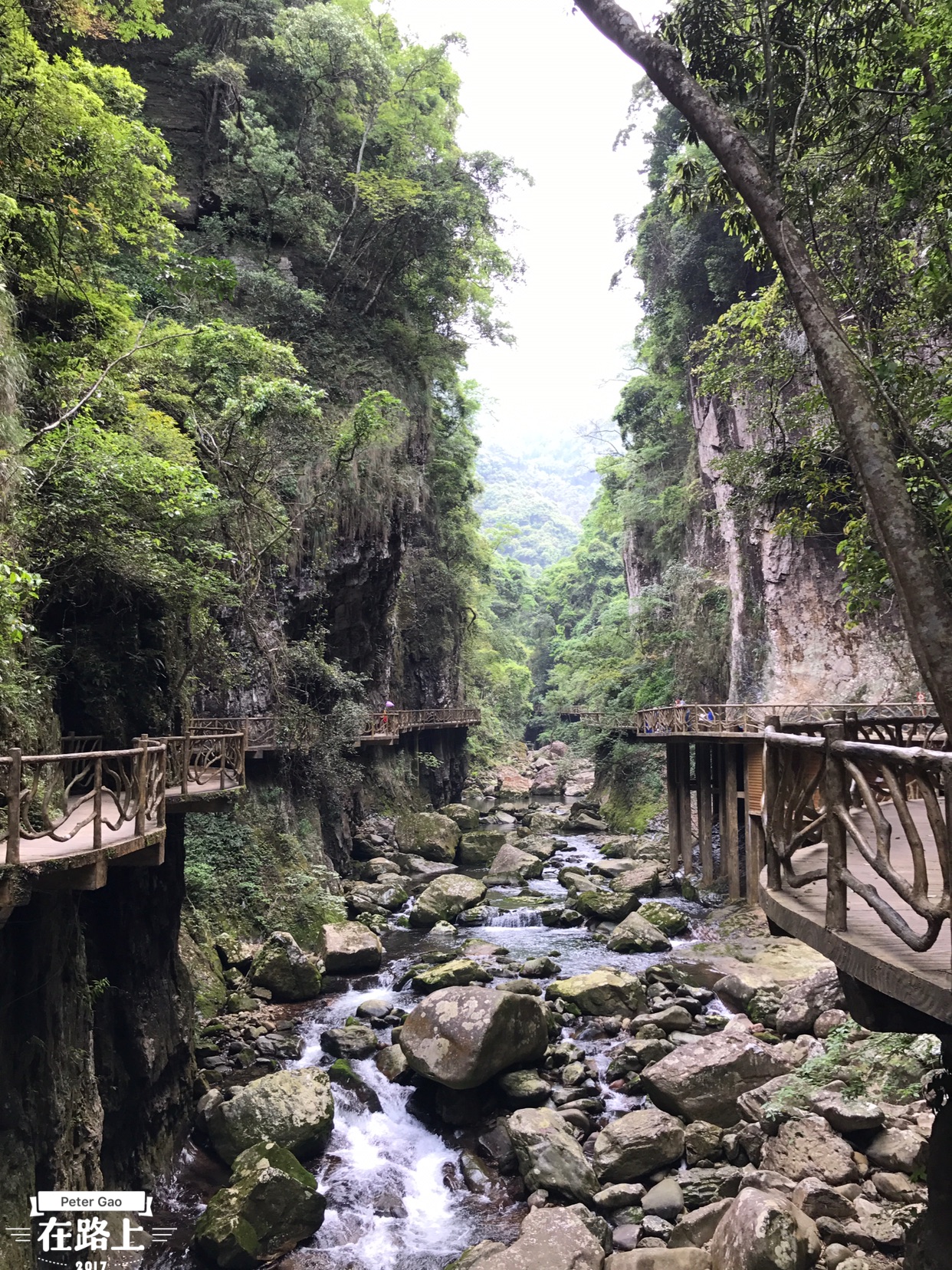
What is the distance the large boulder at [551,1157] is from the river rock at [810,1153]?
1715 mm

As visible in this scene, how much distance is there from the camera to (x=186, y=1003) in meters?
8.94

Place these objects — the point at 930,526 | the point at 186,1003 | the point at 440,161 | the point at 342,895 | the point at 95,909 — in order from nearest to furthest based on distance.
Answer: the point at 930,526, the point at 95,909, the point at 186,1003, the point at 342,895, the point at 440,161

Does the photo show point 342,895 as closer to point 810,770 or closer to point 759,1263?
point 759,1263

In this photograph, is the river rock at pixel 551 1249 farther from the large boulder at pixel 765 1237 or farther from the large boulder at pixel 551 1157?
the large boulder at pixel 765 1237

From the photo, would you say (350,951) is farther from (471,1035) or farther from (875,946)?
(875,946)

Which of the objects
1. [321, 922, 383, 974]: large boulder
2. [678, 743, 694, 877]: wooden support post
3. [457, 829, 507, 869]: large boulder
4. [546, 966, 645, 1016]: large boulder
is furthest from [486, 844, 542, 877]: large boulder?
[546, 966, 645, 1016]: large boulder

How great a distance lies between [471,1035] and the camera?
8.78 metres

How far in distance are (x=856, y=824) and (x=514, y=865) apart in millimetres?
17819

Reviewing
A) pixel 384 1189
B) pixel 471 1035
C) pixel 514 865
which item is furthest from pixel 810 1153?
pixel 514 865

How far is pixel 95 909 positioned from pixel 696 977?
9.51 meters

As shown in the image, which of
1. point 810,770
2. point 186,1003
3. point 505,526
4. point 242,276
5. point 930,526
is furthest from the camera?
point 505,526

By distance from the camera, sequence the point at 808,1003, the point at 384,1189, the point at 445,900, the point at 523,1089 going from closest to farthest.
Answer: the point at 384,1189
the point at 523,1089
the point at 808,1003
the point at 445,900

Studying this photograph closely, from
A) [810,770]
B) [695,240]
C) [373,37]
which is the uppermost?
[373,37]

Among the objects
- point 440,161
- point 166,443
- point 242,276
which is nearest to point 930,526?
point 166,443
